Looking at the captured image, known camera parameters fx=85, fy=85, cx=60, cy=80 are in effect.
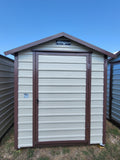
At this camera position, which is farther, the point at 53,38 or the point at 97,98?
the point at 97,98

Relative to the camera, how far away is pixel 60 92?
7.12 feet

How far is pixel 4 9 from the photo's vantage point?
5477 mm

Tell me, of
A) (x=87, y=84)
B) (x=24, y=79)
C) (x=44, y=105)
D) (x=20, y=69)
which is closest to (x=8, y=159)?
(x=44, y=105)

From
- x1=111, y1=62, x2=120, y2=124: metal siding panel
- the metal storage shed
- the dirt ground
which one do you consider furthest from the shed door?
x1=111, y1=62, x2=120, y2=124: metal siding panel

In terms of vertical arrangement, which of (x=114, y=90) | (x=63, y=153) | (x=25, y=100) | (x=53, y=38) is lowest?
(x=63, y=153)

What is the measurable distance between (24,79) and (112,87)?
3332 mm

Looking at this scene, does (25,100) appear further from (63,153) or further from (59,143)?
(63,153)

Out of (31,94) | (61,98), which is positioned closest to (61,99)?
(61,98)

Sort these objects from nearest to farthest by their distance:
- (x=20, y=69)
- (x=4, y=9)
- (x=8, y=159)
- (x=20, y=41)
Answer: (x=8, y=159), (x=20, y=69), (x=4, y=9), (x=20, y=41)

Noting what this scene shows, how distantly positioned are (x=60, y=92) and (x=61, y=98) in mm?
158

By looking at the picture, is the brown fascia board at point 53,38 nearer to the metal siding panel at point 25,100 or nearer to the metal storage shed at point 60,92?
the metal storage shed at point 60,92

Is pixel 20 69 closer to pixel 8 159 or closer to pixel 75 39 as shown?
pixel 75 39

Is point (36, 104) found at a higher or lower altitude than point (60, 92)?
lower

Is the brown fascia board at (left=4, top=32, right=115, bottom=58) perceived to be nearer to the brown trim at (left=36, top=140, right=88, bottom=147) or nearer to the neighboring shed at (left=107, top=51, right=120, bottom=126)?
the neighboring shed at (left=107, top=51, right=120, bottom=126)
